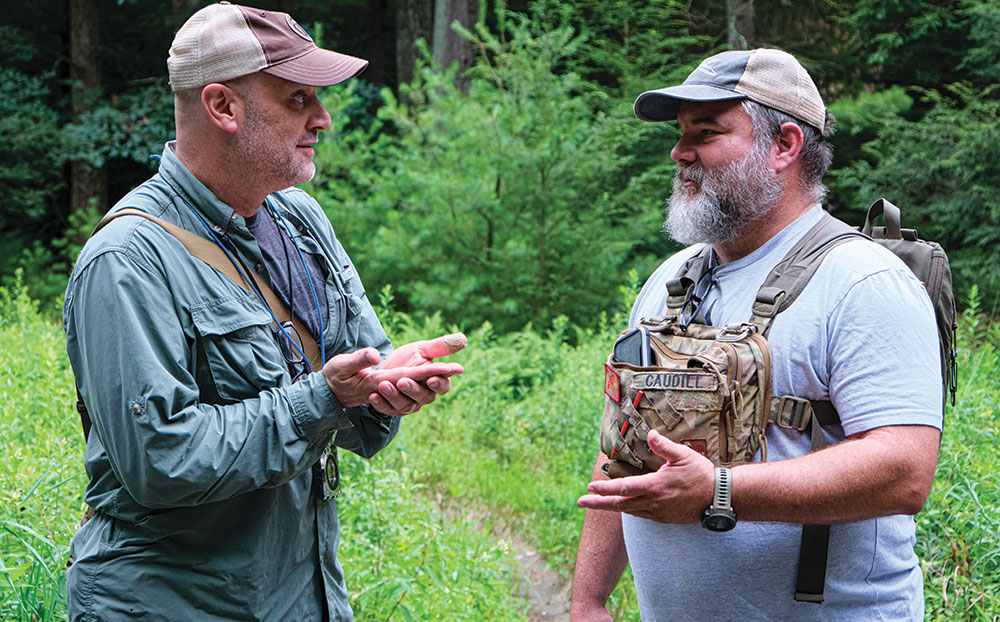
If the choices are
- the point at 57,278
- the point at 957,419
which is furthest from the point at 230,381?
the point at 57,278

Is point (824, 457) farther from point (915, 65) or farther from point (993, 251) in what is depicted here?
point (915, 65)

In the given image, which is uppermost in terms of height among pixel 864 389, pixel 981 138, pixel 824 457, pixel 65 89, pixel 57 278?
pixel 864 389

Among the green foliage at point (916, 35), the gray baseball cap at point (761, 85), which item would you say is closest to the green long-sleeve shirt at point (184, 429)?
the gray baseball cap at point (761, 85)

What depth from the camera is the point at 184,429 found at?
1.90 m

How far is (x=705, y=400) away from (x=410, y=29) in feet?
44.1

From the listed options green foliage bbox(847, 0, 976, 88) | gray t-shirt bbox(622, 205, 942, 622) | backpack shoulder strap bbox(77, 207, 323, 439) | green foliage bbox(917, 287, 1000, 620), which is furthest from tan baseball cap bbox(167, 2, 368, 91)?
green foliage bbox(847, 0, 976, 88)

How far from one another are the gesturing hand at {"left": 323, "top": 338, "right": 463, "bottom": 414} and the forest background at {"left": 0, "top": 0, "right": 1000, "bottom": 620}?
48.2 inches

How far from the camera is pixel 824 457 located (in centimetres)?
198

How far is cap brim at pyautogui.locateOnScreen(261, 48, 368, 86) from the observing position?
2.23 metres

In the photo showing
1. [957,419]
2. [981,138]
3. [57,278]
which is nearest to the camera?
[957,419]

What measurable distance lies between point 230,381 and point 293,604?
0.61 meters

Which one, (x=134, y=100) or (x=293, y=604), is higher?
(x=293, y=604)

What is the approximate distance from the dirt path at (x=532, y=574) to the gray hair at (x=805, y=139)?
2524 mm

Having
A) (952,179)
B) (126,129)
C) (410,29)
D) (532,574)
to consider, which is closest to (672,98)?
(532,574)
